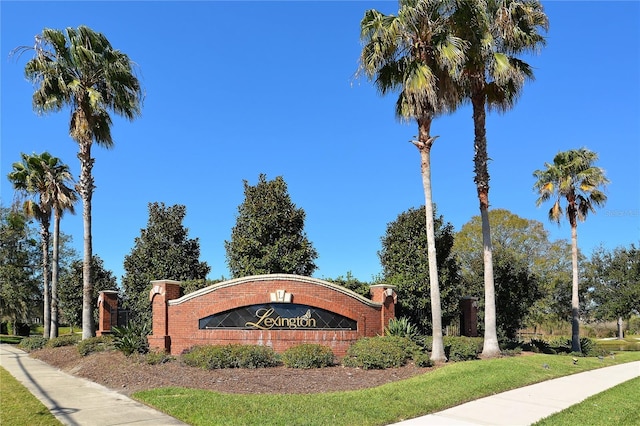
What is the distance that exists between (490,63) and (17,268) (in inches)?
1508

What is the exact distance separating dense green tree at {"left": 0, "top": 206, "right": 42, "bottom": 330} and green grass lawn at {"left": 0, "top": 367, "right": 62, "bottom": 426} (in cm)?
3001

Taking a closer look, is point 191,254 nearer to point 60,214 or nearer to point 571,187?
point 60,214

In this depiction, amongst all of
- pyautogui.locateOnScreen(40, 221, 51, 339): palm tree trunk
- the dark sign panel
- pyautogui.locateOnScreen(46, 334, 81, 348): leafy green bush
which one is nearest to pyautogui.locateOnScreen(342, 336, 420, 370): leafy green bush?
the dark sign panel

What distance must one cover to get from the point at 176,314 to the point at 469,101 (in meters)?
13.6

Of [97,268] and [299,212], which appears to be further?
[97,268]

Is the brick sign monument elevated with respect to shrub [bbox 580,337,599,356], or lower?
elevated

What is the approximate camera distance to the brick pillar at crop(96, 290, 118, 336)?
A: 76.0 feet

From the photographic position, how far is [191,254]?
83.9 feet

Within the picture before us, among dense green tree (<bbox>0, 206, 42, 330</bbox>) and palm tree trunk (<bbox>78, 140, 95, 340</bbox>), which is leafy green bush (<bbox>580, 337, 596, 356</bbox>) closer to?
palm tree trunk (<bbox>78, 140, 95, 340</bbox>)

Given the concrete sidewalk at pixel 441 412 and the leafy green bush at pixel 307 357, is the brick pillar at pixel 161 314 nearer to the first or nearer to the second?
the concrete sidewalk at pixel 441 412

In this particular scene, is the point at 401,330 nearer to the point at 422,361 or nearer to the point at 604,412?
the point at 422,361

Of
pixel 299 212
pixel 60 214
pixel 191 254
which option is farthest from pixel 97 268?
pixel 299 212

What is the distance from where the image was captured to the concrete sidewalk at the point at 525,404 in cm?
895

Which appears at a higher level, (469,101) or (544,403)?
(469,101)
